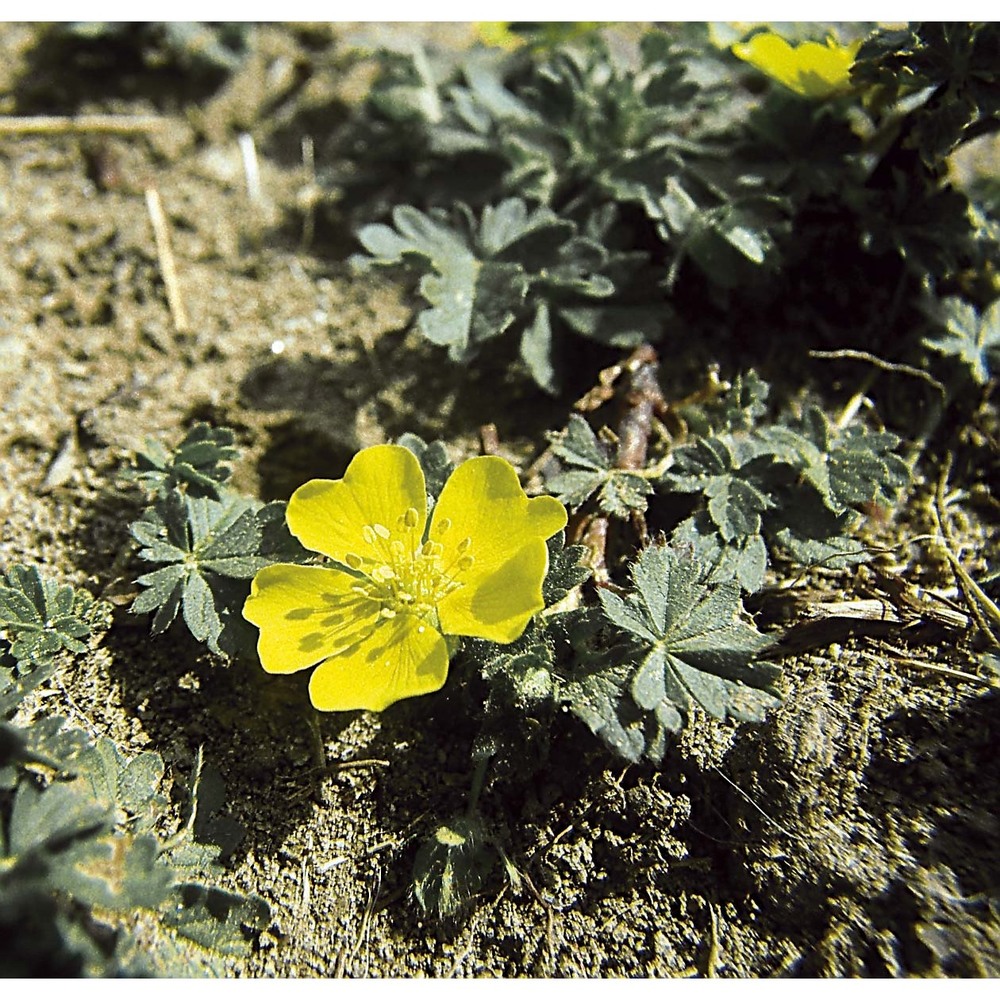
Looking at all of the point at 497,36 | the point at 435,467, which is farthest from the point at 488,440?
the point at 497,36

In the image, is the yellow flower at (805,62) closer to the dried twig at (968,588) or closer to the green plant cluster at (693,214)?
the green plant cluster at (693,214)

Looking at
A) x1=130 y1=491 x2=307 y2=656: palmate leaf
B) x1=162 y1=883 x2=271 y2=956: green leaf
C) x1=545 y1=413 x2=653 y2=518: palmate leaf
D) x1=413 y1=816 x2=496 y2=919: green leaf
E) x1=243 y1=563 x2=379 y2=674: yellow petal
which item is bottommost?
x1=162 y1=883 x2=271 y2=956: green leaf

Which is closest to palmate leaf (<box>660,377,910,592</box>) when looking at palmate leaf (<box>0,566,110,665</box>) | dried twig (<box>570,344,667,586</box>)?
dried twig (<box>570,344,667,586</box>)

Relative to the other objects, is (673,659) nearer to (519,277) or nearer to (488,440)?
(488,440)

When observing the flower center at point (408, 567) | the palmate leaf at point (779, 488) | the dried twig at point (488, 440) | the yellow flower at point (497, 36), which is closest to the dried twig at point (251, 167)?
the yellow flower at point (497, 36)

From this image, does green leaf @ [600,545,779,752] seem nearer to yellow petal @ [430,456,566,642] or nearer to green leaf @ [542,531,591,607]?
green leaf @ [542,531,591,607]

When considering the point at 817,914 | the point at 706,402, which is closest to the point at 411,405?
the point at 706,402
